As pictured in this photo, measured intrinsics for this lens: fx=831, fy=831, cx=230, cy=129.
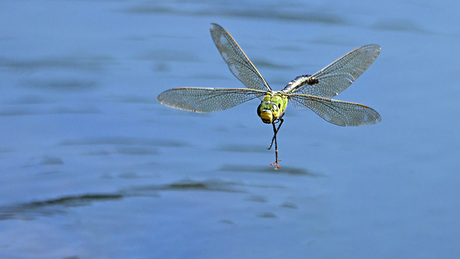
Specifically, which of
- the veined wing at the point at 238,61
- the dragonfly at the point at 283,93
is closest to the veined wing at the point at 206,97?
Result: the dragonfly at the point at 283,93

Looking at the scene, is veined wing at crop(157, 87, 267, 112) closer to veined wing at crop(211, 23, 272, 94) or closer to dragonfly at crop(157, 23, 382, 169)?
dragonfly at crop(157, 23, 382, 169)

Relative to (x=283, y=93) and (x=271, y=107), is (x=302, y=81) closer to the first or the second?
(x=283, y=93)

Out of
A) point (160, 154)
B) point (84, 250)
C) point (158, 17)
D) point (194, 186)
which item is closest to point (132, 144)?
point (160, 154)

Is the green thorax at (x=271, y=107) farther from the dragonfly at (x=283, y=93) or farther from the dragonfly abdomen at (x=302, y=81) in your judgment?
the dragonfly abdomen at (x=302, y=81)

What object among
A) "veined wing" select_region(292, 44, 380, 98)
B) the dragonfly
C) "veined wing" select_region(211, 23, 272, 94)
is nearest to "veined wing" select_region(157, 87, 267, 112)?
the dragonfly

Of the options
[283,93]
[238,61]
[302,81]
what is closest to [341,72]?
[302,81]

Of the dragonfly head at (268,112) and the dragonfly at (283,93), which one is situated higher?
the dragonfly at (283,93)

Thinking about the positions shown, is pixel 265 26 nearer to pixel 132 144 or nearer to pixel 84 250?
pixel 132 144
